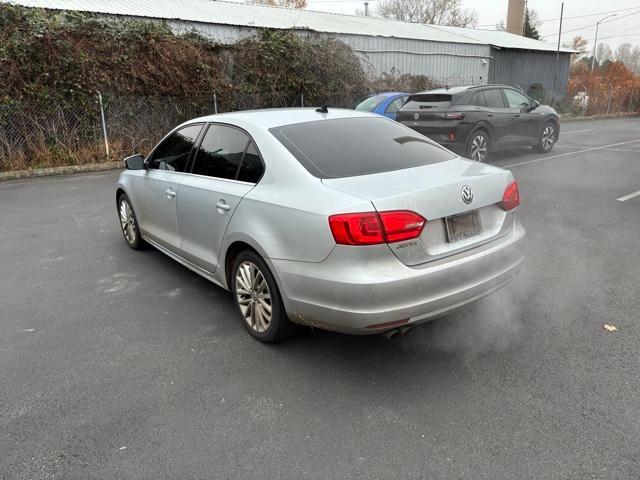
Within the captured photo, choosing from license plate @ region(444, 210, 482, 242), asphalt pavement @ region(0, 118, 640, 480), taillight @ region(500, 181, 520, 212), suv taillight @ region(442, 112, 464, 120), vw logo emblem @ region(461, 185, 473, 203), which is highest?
suv taillight @ region(442, 112, 464, 120)

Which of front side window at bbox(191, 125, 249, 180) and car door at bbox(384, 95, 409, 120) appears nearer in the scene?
front side window at bbox(191, 125, 249, 180)

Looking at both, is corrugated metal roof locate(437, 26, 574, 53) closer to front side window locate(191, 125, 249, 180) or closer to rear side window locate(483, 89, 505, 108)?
rear side window locate(483, 89, 505, 108)

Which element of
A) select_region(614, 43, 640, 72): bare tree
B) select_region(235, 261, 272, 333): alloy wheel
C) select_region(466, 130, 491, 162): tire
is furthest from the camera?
select_region(614, 43, 640, 72): bare tree

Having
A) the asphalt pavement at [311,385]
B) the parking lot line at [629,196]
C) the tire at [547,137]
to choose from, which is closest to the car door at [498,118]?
the tire at [547,137]

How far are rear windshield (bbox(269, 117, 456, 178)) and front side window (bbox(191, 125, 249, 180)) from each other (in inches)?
13.4

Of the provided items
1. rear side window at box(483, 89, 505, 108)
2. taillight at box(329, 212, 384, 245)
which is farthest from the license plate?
rear side window at box(483, 89, 505, 108)

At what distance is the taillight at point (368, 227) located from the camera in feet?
9.10

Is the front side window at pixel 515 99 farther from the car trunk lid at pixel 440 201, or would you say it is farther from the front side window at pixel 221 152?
the front side window at pixel 221 152

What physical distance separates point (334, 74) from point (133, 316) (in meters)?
13.7

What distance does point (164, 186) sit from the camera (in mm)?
4535

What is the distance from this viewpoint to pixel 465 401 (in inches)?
111

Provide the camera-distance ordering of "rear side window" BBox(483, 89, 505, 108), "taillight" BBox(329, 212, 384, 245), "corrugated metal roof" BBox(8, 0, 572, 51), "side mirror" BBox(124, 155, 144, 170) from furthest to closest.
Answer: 1. "corrugated metal roof" BBox(8, 0, 572, 51)
2. "rear side window" BBox(483, 89, 505, 108)
3. "side mirror" BBox(124, 155, 144, 170)
4. "taillight" BBox(329, 212, 384, 245)

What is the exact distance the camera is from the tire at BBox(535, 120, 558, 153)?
11.9m

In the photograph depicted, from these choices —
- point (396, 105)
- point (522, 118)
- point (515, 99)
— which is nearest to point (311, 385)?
point (522, 118)
